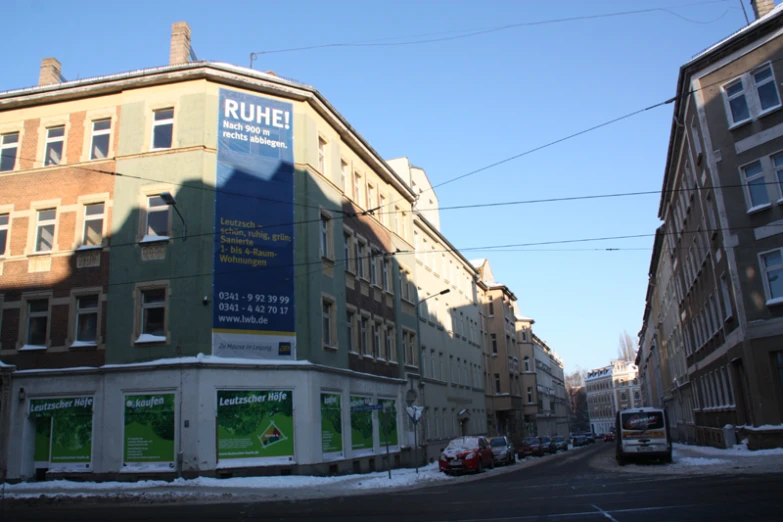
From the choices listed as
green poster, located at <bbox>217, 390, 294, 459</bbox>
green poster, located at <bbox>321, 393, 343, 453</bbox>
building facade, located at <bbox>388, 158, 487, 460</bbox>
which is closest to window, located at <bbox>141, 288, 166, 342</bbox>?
green poster, located at <bbox>217, 390, 294, 459</bbox>

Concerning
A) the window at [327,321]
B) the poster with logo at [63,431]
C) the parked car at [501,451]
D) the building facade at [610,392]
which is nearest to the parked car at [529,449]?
the parked car at [501,451]

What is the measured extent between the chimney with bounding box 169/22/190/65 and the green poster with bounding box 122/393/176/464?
45.7ft

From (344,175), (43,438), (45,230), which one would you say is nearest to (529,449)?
(344,175)

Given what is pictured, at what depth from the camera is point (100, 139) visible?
25.5 metres

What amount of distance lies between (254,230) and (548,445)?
125 ft

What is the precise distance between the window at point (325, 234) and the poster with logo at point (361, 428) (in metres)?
6.34

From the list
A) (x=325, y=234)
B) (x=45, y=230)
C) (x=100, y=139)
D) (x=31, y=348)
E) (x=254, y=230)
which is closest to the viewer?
(x=31, y=348)

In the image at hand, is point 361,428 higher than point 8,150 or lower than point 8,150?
lower

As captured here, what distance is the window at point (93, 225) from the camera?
80.9 ft

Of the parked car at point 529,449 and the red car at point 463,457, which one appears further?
the parked car at point 529,449

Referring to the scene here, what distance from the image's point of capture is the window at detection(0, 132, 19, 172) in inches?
1032

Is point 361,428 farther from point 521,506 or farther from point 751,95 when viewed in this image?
point 751,95

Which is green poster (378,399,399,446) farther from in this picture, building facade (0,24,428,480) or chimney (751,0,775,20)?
chimney (751,0,775,20)

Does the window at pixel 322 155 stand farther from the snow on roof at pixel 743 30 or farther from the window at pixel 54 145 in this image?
the snow on roof at pixel 743 30
